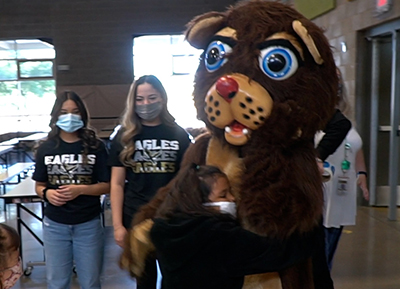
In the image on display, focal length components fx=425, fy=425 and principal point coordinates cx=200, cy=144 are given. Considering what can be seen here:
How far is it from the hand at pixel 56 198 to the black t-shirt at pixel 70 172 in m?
0.04

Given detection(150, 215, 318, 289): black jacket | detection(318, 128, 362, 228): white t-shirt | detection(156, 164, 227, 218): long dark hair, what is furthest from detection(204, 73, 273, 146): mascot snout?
detection(318, 128, 362, 228): white t-shirt

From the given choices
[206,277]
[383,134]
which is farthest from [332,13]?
[206,277]

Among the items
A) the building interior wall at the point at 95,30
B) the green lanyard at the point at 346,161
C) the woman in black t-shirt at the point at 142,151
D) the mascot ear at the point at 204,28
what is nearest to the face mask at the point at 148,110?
the woman in black t-shirt at the point at 142,151

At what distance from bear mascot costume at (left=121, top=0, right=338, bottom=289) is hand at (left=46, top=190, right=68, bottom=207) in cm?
122

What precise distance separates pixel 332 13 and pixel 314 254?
506 centimetres

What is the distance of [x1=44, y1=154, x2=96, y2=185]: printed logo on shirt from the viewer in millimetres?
2217

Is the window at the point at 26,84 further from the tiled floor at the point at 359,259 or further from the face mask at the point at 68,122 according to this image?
the face mask at the point at 68,122

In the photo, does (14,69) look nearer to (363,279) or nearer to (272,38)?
(363,279)

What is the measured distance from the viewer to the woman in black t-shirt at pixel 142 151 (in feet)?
6.68

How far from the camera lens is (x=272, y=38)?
1.17 metres

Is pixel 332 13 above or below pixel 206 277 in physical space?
above

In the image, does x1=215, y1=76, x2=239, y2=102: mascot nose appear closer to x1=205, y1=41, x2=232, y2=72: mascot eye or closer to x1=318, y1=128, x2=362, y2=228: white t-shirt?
x1=205, y1=41, x2=232, y2=72: mascot eye

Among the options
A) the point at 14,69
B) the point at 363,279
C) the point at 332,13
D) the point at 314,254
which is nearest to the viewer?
the point at 314,254

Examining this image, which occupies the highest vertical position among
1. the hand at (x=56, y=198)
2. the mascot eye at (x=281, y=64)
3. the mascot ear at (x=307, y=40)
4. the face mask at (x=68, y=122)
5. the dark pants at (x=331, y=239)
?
the mascot ear at (x=307, y=40)
